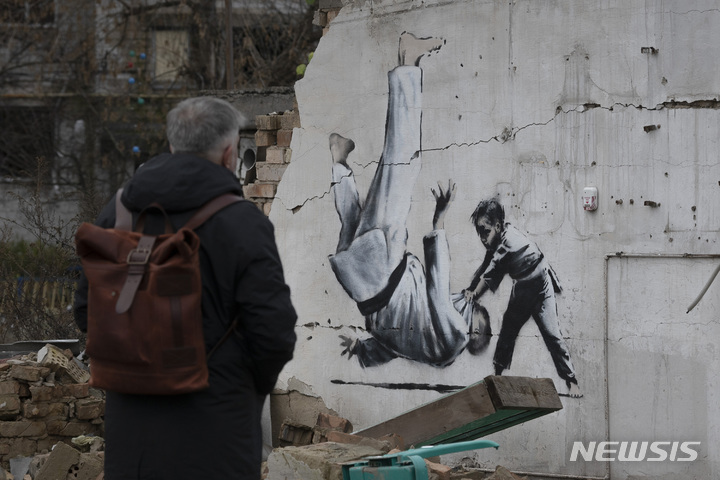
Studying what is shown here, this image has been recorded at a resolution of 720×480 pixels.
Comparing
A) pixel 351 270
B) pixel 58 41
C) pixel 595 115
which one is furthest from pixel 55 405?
pixel 58 41

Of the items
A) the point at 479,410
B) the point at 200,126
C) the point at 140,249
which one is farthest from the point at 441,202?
the point at 140,249

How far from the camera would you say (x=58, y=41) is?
2512 cm

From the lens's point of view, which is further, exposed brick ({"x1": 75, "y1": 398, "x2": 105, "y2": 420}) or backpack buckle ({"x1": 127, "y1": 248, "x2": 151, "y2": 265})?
exposed brick ({"x1": 75, "y1": 398, "x2": 105, "y2": 420})

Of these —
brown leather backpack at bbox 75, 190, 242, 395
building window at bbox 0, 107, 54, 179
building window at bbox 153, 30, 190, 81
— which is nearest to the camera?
brown leather backpack at bbox 75, 190, 242, 395

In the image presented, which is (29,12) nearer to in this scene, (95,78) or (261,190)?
(95,78)

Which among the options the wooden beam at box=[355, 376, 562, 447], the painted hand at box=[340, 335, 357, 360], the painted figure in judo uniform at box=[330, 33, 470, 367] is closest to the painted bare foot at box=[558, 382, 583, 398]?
the painted figure in judo uniform at box=[330, 33, 470, 367]

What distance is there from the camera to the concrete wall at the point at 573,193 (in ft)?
19.1

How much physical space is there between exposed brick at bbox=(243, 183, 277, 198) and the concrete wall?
56 cm

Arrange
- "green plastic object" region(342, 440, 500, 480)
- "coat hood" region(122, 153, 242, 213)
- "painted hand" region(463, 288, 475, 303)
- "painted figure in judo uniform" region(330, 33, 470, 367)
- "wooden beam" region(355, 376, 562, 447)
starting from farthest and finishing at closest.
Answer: "painted figure in judo uniform" region(330, 33, 470, 367), "painted hand" region(463, 288, 475, 303), "wooden beam" region(355, 376, 562, 447), "green plastic object" region(342, 440, 500, 480), "coat hood" region(122, 153, 242, 213)

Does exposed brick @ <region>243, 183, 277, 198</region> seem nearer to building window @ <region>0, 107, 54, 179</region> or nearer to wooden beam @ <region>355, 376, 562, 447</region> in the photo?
wooden beam @ <region>355, 376, 562, 447</region>

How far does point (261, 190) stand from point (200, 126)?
437cm

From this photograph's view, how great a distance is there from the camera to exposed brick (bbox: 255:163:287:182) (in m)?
7.36

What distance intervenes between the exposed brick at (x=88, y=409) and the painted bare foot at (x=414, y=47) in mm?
3408

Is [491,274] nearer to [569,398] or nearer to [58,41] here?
[569,398]
